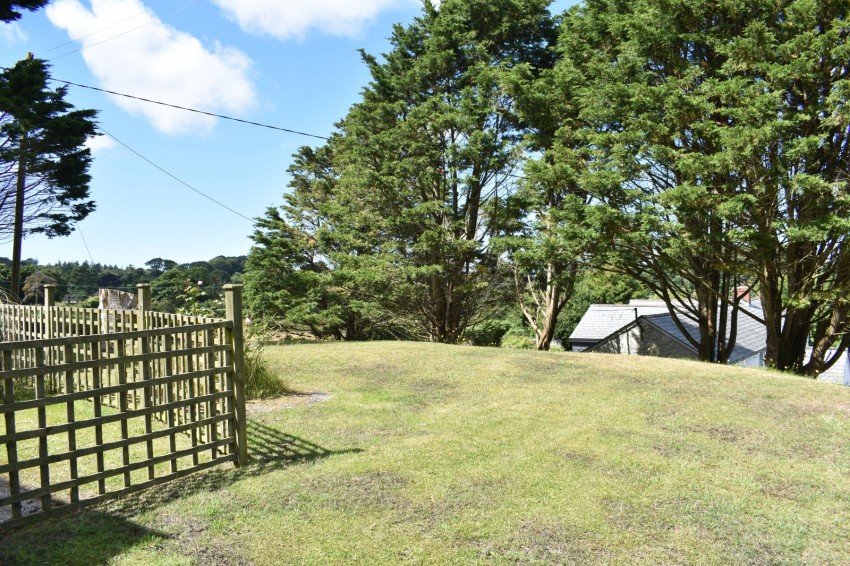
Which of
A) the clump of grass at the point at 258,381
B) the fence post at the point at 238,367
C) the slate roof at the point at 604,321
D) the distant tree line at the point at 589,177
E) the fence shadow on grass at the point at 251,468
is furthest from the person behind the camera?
the slate roof at the point at 604,321

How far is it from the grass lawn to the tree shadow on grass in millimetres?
17

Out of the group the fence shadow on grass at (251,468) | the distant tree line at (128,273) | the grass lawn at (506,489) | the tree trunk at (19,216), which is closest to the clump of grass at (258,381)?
the grass lawn at (506,489)

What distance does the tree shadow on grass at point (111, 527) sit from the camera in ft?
10.5

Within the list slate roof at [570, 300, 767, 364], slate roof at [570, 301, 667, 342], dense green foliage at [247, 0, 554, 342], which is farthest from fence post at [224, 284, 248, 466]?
slate roof at [570, 301, 667, 342]

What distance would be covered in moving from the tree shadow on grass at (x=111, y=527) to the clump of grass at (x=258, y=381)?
94.3 inches

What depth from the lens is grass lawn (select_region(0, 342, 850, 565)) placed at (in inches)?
131

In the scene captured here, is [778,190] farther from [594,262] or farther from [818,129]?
[594,262]

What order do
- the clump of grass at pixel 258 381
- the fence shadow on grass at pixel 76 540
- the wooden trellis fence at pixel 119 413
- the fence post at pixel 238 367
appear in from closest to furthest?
1. the fence shadow on grass at pixel 76 540
2. the wooden trellis fence at pixel 119 413
3. the fence post at pixel 238 367
4. the clump of grass at pixel 258 381

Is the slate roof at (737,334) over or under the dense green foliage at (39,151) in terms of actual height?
under

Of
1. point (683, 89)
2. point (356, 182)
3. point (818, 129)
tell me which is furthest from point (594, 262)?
point (356, 182)

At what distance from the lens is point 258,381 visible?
7.54 meters

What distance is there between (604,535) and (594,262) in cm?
1197

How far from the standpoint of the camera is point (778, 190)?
10742 mm

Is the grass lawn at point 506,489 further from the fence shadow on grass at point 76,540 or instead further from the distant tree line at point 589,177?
the distant tree line at point 589,177
